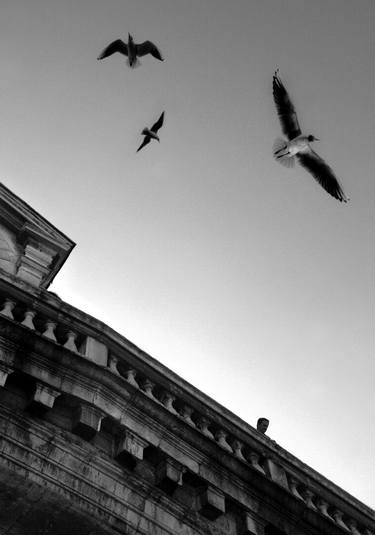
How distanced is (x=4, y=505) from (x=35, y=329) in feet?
9.70

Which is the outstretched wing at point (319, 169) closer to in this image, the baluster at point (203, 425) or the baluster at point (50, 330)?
the baluster at point (203, 425)

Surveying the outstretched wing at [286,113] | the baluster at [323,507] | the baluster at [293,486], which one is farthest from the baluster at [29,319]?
the outstretched wing at [286,113]

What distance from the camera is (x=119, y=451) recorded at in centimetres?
967

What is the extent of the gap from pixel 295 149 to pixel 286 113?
74 cm

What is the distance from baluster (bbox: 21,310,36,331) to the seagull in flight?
560cm

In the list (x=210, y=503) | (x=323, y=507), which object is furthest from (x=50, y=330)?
(x=323, y=507)

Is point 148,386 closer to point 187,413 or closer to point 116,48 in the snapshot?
point 187,413

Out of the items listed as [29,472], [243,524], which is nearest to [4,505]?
[29,472]

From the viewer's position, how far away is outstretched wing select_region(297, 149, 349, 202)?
14.3 metres

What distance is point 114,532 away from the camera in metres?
8.96

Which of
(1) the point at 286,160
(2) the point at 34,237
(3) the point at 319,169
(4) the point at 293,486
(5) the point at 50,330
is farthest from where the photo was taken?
(2) the point at 34,237

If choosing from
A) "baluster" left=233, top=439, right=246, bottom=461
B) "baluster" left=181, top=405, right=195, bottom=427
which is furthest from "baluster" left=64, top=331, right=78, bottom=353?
"baluster" left=233, top=439, right=246, bottom=461

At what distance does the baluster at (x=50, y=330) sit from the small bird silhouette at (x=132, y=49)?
264 inches

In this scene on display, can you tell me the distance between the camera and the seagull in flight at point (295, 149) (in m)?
13.8
